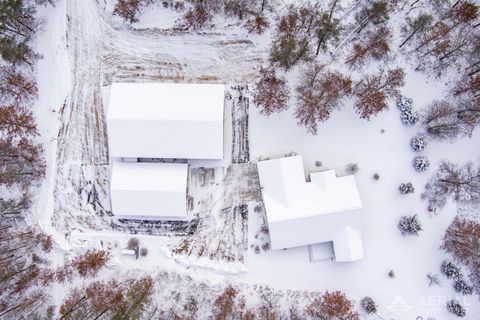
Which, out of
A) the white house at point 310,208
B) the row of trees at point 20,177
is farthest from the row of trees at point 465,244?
the row of trees at point 20,177

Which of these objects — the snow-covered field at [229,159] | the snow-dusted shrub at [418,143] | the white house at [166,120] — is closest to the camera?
the white house at [166,120]

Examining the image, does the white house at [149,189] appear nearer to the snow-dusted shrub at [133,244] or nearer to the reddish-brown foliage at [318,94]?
the snow-dusted shrub at [133,244]

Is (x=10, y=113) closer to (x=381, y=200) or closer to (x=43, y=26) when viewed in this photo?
(x=43, y=26)

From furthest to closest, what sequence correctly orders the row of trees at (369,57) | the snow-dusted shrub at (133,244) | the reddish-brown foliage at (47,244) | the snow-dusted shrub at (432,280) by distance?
1. the reddish-brown foliage at (47,244)
2. the snow-dusted shrub at (133,244)
3. the snow-dusted shrub at (432,280)
4. the row of trees at (369,57)

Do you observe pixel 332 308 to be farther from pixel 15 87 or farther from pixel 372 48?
pixel 15 87

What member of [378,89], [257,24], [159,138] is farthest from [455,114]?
[159,138]

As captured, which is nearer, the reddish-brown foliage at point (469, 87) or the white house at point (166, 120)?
the white house at point (166, 120)
